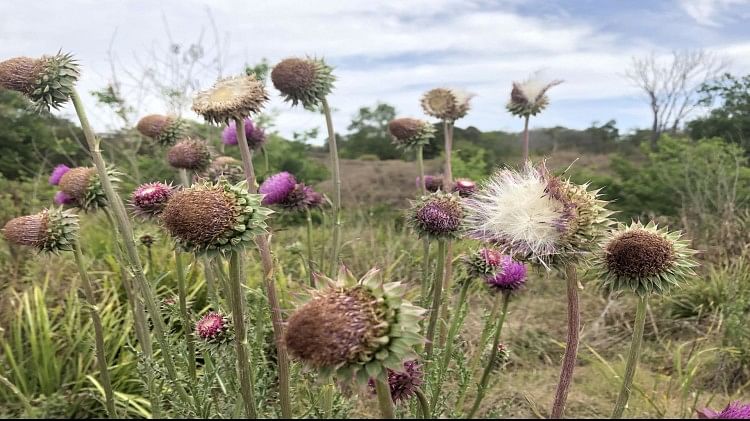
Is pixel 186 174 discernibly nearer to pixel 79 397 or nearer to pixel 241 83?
pixel 241 83

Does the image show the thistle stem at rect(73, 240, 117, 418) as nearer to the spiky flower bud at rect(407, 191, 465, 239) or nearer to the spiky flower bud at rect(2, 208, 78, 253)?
the spiky flower bud at rect(2, 208, 78, 253)

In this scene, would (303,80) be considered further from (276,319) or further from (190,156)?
(276,319)

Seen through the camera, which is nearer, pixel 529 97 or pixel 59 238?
pixel 59 238

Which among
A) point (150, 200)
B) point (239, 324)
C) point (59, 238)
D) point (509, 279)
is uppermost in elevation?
point (150, 200)

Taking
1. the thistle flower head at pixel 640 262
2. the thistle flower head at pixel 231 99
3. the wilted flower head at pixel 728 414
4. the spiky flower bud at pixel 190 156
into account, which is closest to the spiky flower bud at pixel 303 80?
the thistle flower head at pixel 231 99

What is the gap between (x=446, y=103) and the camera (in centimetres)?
377

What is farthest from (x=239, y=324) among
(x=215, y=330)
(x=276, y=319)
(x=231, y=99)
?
(x=231, y=99)

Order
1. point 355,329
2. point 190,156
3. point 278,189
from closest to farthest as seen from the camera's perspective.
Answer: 1. point 355,329
2. point 190,156
3. point 278,189


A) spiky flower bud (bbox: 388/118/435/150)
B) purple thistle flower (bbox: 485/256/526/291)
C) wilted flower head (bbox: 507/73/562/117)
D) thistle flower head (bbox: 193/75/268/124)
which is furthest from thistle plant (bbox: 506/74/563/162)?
thistle flower head (bbox: 193/75/268/124)

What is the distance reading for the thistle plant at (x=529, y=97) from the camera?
3756mm

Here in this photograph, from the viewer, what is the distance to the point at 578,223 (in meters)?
1.55

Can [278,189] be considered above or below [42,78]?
below

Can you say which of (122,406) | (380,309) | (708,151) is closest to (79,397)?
(122,406)

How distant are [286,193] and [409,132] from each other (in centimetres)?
82
